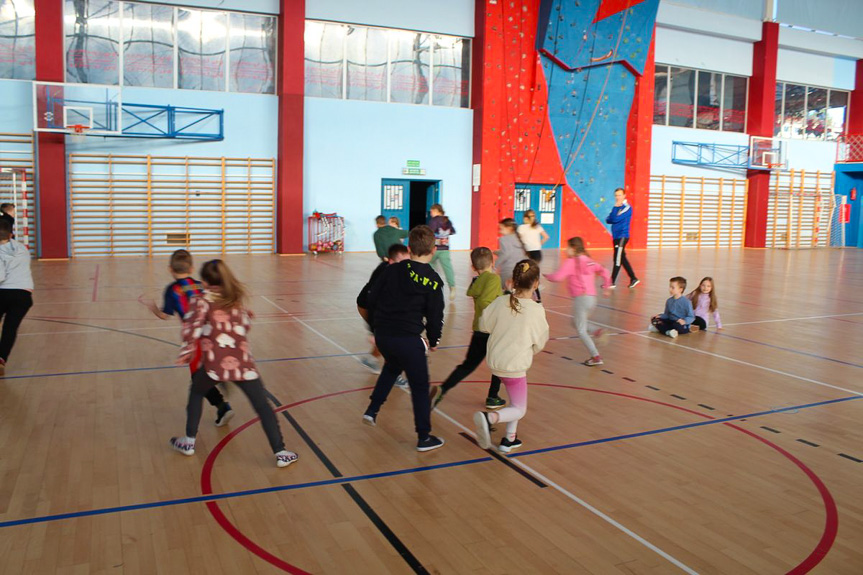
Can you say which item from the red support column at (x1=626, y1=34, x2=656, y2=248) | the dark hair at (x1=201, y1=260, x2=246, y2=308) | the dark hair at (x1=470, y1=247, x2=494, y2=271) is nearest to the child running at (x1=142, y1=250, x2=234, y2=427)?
→ the dark hair at (x1=201, y1=260, x2=246, y2=308)

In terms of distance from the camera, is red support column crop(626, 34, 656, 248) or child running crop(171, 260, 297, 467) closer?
child running crop(171, 260, 297, 467)

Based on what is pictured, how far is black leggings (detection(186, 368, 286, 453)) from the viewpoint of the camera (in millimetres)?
3885

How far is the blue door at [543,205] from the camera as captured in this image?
72.4ft

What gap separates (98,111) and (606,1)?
14419 millimetres

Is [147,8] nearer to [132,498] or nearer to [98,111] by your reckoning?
[98,111]

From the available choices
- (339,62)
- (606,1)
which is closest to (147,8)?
(339,62)

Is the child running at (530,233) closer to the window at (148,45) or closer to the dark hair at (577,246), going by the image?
the dark hair at (577,246)

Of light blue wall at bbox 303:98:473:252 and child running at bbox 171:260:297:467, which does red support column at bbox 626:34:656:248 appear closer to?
light blue wall at bbox 303:98:473:252

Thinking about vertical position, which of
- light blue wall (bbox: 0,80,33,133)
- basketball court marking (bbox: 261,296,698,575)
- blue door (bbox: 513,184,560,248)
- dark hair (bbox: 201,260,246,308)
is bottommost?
basketball court marking (bbox: 261,296,698,575)

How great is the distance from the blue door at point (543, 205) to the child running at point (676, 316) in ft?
45.1

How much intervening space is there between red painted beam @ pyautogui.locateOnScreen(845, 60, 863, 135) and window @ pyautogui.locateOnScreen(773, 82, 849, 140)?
0.23 meters

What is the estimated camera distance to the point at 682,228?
80.5ft

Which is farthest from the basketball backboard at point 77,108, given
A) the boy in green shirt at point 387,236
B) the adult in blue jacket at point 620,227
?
the adult in blue jacket at point 620,227

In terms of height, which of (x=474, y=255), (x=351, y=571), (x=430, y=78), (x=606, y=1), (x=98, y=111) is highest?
(x=606, y=1)
